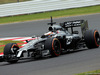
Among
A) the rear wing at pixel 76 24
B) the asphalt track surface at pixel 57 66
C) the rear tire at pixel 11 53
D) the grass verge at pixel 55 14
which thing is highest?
the grass verge at pixel 55 14

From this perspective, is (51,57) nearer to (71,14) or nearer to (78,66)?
(78,66)

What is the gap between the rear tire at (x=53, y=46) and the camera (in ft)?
38.1

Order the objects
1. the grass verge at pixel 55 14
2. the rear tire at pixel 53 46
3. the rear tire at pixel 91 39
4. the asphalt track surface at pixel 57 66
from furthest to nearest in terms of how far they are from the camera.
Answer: the grass verge at pixel 55 14
the rear tire at pixel 91 39
the rear tire at pixel 53 46
the asphalt track surface at pixel 57 66

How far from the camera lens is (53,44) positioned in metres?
11.7

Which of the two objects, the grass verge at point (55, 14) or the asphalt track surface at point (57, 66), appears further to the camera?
the grass verge at point (55, 14)

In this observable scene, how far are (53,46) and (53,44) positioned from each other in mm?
79

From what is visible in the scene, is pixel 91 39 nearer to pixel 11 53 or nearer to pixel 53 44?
pixel 53 44

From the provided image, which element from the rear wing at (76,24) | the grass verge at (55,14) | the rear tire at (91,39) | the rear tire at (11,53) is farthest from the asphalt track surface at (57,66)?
the grass verge at (55,14)

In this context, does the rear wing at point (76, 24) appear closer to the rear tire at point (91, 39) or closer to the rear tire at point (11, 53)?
the rear tire at point (91, 39)

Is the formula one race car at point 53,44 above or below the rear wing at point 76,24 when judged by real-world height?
below

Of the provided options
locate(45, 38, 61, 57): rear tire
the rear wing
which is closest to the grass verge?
the rear wing

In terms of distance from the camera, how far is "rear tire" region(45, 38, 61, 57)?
11.6 meters

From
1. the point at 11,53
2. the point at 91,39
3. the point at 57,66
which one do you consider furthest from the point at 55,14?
the point at 57,66

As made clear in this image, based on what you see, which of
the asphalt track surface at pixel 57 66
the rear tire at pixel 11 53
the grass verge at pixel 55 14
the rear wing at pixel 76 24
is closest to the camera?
the asphalt track surface at pixel 57 66
